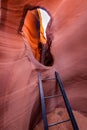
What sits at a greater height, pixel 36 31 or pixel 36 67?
pixel 36 31

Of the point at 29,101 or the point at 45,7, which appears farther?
the point at 45,7

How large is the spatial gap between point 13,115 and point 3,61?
0.46 m

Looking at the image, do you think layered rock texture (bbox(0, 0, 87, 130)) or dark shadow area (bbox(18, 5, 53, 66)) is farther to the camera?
dark shadow area (bbox(18, 5, 53, 66))

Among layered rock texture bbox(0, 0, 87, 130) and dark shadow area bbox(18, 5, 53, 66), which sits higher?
dark shadow area bbox(18, 5, 53, 66)

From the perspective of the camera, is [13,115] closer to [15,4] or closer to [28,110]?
[28,110]

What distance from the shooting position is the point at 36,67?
1566mm

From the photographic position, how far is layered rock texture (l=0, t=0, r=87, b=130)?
1.20 metres

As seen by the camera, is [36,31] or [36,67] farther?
[36,31]

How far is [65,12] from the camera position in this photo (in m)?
1.61

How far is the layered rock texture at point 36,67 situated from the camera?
1.20 m

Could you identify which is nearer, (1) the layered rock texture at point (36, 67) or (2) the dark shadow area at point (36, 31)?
(1) the layered rock texture at point (36, 67)

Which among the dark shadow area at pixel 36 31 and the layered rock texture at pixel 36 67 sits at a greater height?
the dark shadow area at pixel 36 31

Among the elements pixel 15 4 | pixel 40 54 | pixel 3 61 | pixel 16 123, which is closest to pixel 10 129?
pixel 16 123

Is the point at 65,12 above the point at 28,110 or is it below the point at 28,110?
above
